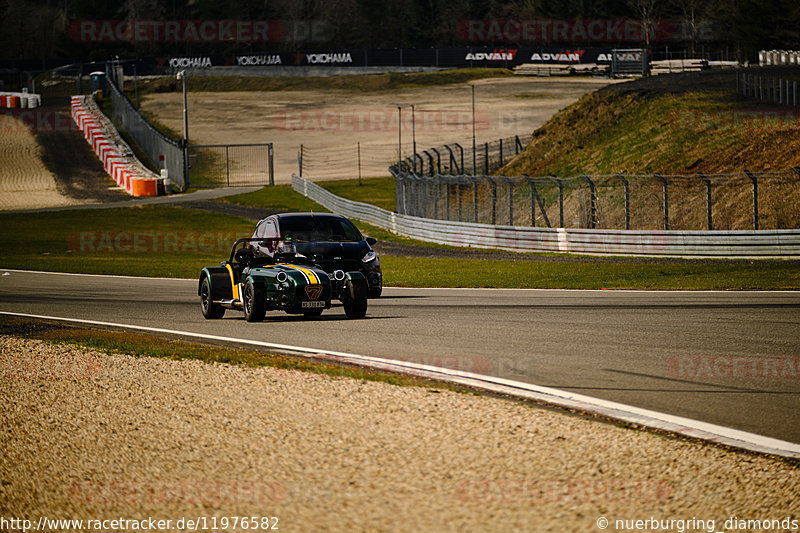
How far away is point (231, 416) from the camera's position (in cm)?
887

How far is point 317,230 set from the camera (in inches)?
653

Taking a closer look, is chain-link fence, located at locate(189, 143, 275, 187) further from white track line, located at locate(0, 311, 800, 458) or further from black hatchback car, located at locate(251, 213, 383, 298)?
white track line, located at locate(0, 311, 800, 458)

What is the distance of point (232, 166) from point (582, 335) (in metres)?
64.2

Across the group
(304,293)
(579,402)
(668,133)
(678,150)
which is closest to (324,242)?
(304,293)

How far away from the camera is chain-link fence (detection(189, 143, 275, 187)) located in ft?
224

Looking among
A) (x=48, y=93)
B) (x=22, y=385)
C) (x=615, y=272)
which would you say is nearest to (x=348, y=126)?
(x=48, y=93)

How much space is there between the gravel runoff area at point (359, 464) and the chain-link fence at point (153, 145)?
184 ft

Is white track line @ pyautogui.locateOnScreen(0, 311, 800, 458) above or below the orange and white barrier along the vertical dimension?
below

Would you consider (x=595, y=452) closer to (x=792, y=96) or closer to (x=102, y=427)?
(x=102, y=427)

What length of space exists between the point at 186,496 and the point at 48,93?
109 m

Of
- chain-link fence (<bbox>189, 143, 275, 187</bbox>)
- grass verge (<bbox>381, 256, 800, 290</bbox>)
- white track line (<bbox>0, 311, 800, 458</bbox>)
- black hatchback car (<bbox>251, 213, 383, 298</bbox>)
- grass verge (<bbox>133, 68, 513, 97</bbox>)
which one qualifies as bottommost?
grass verge (<bbox>381, 256, 800, 290</bbox>)

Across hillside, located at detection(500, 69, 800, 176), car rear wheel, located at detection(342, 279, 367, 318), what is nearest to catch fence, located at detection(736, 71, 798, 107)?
hillside, located at detection(500, 69, 800, 176)

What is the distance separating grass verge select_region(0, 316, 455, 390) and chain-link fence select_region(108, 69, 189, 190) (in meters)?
49.1

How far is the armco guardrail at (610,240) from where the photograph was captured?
90.7ft
